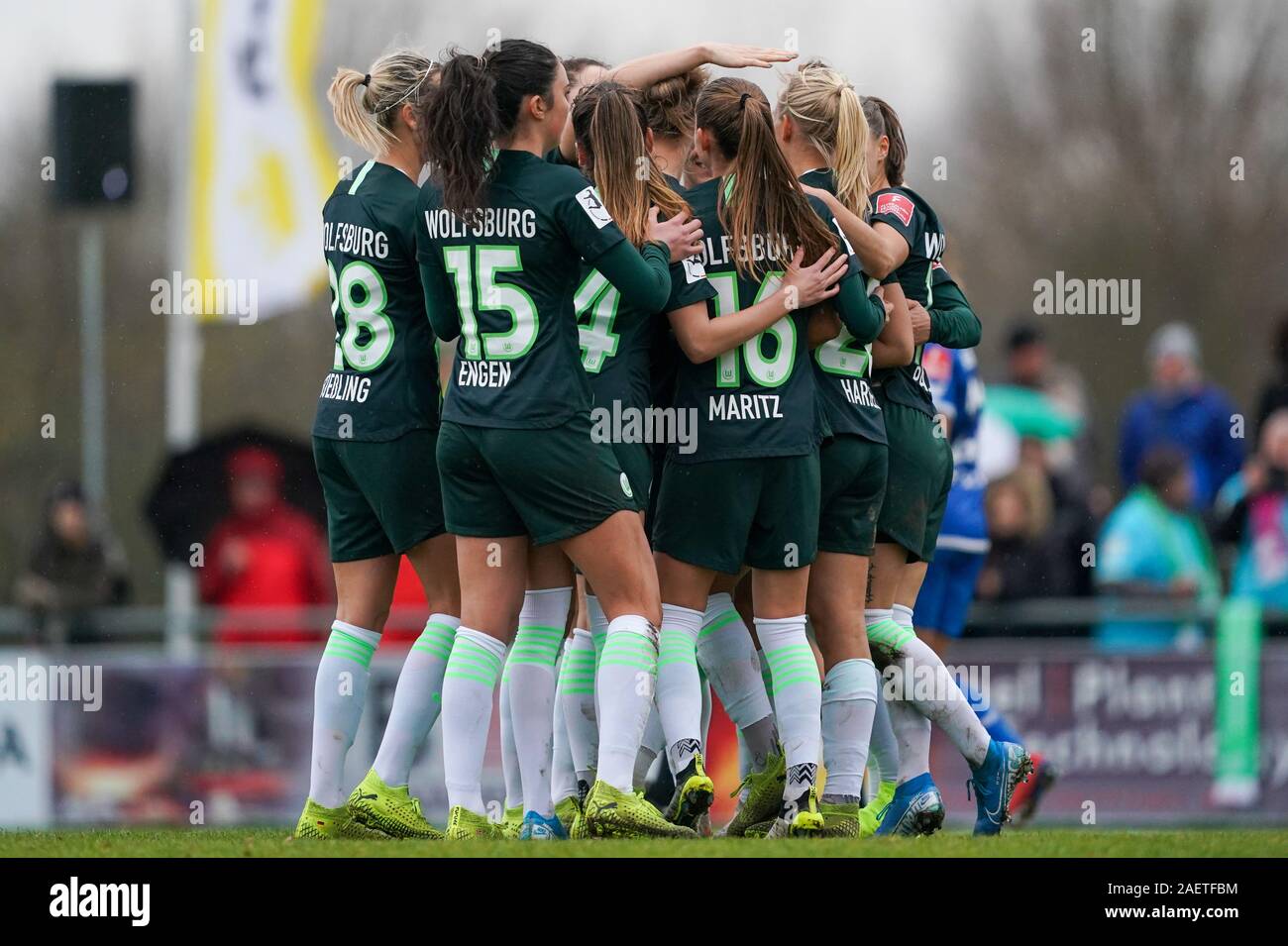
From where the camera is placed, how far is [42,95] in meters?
22.1

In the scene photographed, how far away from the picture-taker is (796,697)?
6012 millimetres

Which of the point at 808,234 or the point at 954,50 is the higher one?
the point at 954,50

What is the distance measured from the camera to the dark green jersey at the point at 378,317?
605 centimetres

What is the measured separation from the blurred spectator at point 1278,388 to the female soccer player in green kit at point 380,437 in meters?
6.44

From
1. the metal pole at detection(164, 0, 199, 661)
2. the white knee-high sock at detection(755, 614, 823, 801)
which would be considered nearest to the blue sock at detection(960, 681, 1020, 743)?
the white knee-high sock at detection(755, 614, 823, 801)

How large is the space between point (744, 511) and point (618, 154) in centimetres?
112

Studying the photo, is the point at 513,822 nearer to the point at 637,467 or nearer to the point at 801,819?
the point at 801,819

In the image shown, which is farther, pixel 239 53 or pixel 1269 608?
pixel 239 53

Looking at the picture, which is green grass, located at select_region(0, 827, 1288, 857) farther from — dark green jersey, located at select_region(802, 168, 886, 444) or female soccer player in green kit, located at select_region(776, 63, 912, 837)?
dark green jersey, located at select_region(802, 168, 886, 444)

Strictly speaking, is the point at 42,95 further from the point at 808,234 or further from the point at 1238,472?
the point at 808,234

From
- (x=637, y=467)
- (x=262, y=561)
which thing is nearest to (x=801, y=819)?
(x=637, y=467)

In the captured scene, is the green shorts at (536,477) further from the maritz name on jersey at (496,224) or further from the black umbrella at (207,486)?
the black umbrella at (207,486)
